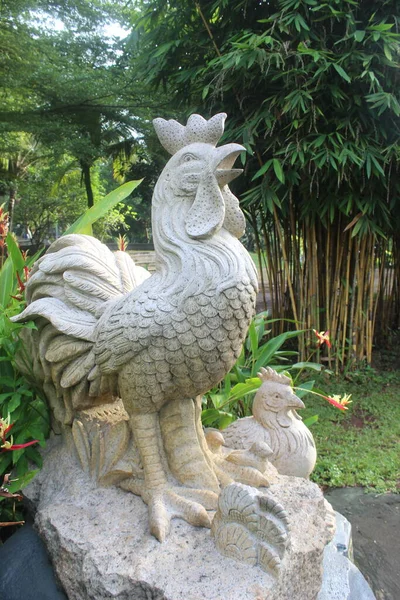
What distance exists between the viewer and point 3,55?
18.9 feet

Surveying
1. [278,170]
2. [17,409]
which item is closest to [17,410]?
[17,409]

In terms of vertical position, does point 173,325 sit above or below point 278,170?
below

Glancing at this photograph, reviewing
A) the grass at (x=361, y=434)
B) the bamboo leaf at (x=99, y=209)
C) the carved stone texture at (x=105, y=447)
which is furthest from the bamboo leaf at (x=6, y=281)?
the grass at (x=361, y=434)

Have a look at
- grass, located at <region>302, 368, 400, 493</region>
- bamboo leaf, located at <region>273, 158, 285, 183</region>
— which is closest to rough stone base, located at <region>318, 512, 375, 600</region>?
grass, located at <region>302, 368, 400, 493</region>

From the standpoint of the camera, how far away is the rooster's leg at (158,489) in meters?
1.35

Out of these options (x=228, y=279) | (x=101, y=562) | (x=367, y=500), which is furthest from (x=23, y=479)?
(x=367, y=500)

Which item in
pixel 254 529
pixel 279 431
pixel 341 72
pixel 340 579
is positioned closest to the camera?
pixel 254 529

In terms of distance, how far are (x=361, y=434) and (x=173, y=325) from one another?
7.82 feet

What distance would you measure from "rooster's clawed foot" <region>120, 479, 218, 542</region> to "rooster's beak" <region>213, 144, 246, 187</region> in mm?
888

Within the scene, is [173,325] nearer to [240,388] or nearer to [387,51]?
[240,388]

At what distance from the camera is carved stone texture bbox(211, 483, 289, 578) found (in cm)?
118

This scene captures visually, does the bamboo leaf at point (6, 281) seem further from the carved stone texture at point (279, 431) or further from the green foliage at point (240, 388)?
the carved stone texture at point (279, 431)

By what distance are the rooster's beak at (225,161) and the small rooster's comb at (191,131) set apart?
0.28ft

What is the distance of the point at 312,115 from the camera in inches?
124
